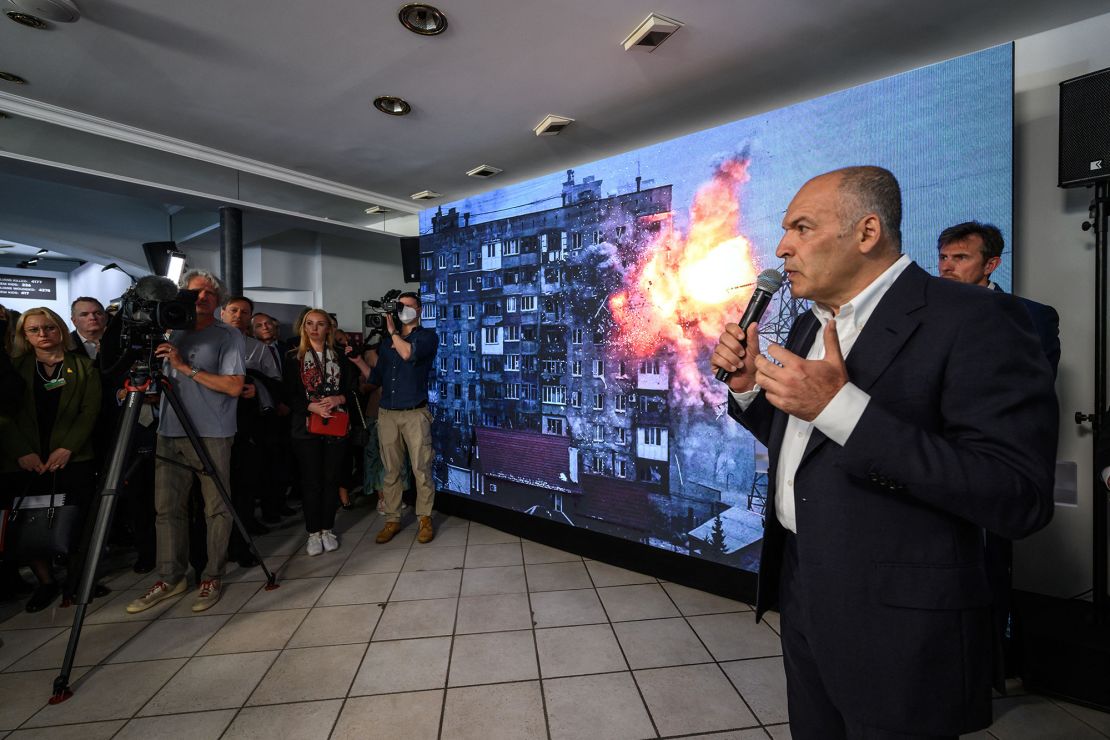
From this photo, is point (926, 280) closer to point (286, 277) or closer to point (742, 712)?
point (742, 712)

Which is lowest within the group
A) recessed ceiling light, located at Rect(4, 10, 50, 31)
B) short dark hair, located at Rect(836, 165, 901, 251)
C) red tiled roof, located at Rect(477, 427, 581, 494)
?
red tiled roof, located at Rect(477, 427, 581, 494)

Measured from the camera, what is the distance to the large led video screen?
2.27m

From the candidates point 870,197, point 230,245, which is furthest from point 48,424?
point 870,197

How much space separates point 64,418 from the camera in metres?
2.68

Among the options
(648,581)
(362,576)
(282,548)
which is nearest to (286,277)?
(282,548)

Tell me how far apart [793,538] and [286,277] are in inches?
304

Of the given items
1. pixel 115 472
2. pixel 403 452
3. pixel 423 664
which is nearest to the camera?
pixel 115 472

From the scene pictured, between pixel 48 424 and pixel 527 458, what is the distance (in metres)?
2.89

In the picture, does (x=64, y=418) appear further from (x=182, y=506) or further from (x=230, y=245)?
(x=230, y=245)

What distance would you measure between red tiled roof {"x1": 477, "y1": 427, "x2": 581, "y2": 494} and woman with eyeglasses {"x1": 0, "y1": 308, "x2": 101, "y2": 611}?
8.12ft

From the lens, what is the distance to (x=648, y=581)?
3047mm

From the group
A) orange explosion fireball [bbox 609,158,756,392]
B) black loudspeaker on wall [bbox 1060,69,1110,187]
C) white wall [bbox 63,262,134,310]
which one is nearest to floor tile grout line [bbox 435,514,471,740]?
orange explosion fireball [bbox 609,158,756,392]

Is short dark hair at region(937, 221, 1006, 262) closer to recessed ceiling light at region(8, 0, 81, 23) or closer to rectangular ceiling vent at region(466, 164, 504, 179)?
rectangular ceiling vent at region(466, 164, 504, 179)

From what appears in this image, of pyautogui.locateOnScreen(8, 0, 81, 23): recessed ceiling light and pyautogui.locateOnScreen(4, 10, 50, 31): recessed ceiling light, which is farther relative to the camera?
pyautogui.locateOnScreen(4, 10, 50, 31): recessed ceiling light
